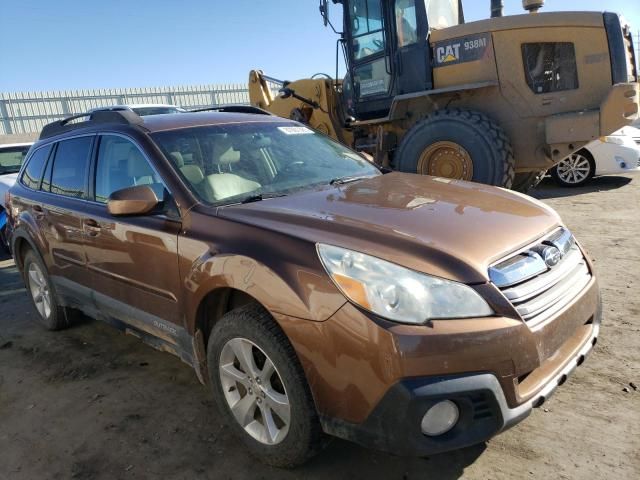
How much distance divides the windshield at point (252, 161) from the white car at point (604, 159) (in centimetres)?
639

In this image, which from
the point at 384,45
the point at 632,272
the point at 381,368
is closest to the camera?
the point at 381,368

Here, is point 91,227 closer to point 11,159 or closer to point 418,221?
point 418,221

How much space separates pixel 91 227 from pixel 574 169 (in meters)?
8.06

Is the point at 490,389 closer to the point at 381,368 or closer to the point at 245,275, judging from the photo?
the point at 381,368

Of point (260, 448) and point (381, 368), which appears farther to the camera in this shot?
point (260, 448)

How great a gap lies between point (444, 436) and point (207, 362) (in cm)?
127

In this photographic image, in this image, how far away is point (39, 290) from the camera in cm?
456

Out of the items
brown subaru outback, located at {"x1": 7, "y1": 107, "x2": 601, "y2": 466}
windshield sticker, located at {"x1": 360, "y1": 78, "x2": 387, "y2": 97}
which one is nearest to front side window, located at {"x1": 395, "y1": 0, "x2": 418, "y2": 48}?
windshield sticker, located at {"x1": 360, "y1": 78, "x2": 387, "y2": 97}

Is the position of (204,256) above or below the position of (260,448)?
above

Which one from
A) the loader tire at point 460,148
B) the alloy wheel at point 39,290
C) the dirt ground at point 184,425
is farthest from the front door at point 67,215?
the loader tire at point 460,148

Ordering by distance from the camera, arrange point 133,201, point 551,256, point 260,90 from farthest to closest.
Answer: point 260,90, point 133,201, point 551,256

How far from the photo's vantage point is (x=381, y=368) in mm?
1904

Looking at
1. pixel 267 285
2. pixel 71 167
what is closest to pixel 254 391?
pixel 267 285

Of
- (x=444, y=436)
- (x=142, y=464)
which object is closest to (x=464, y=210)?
(x=444, y=436)
